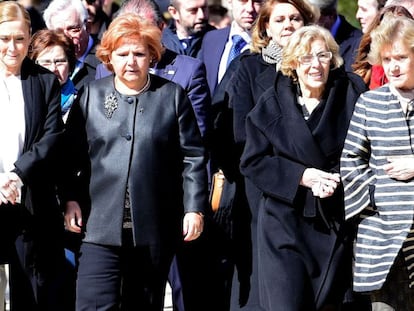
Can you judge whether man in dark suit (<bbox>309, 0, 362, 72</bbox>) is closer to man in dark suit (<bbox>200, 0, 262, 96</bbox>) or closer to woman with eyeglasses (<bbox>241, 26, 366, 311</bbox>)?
man in dark suit (<bbox>200, 0, 262, 96</bbox>)

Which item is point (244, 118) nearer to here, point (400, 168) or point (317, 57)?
point (317, 57)

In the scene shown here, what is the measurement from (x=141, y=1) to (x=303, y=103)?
187 centimetres

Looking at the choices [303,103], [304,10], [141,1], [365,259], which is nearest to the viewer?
[365,259]

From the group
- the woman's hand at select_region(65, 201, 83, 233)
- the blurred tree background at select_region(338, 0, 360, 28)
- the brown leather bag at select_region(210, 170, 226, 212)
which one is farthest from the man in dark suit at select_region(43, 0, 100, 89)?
the blurred tree background at select_region(338, 0, 360, 28)

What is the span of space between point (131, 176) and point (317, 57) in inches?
50.2

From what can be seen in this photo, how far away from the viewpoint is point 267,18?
25.5ft

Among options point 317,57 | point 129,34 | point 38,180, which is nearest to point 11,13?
point 129,34

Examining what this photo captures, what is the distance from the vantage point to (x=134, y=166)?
22.6 ft

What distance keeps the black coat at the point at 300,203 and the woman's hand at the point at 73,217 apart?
1031mm

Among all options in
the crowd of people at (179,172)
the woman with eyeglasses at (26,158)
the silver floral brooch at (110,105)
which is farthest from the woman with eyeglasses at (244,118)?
the woman with eyeglasses at (26,158)

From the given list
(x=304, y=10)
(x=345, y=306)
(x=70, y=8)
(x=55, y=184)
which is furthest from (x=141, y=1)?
(x=345, y=306)

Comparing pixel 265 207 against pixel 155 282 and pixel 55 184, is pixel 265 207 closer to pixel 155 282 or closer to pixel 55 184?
pixel 155 282

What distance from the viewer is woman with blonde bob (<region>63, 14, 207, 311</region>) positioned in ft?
22.6

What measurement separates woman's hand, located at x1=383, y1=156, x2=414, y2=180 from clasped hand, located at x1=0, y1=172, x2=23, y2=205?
2093 millimetres
